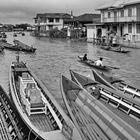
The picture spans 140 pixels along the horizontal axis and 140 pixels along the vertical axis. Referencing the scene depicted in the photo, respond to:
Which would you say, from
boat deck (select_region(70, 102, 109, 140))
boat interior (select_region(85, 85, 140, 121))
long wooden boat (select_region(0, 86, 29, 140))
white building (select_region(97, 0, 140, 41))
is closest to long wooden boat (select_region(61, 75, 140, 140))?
boat deck (select_region(70, 102, 109, 140))

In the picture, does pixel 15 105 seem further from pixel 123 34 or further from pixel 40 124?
pixel 123 34

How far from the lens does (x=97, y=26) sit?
1973 inches

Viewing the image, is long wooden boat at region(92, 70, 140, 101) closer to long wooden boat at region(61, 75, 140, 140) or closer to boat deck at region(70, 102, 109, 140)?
long wooden boat at region(61, 75, 140, 140)

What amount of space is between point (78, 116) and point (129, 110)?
1.85 meters

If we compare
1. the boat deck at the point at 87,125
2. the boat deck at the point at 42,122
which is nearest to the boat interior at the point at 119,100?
the boat deck at the point at 87,125

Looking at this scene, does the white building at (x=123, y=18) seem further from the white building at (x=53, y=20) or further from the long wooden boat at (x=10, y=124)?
the long wooden boat at (x=10, y=124)

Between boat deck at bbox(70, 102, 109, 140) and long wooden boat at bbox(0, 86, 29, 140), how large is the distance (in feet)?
6.00

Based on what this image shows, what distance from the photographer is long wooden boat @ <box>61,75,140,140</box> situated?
315 inches

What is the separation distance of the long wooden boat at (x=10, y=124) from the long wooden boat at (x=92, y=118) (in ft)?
5.69

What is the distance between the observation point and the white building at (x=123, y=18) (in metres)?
39.1

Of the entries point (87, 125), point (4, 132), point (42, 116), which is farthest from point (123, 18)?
point (4, 132)

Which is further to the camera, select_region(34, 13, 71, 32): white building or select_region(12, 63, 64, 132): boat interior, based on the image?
select_region(34, 13, 71, 32): white building

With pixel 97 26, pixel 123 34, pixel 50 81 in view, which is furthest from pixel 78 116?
pixel 97 26

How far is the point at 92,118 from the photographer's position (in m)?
9.78
